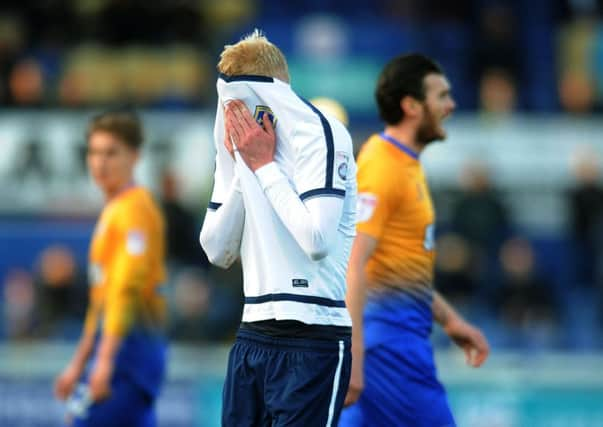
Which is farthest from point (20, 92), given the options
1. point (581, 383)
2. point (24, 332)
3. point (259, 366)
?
point (259, 366)

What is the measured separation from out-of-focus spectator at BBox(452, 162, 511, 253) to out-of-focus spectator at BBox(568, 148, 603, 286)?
94 cm

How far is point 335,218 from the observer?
14.9ft

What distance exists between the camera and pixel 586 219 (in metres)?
15.0

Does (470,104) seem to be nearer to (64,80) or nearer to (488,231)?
(488,231)

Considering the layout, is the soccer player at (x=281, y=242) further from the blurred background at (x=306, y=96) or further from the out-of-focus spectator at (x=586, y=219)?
the out-of-focus spectator at (x=586, y=219)

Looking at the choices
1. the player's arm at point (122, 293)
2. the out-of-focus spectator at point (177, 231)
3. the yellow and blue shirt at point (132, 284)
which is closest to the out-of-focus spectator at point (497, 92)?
the out-of-focus spectator at point (177, 231)

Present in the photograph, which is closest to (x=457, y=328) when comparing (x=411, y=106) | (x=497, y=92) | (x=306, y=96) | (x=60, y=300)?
(x=411, y=106)

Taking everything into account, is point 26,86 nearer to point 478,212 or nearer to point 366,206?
point 478,212

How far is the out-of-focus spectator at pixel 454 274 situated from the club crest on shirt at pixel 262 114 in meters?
9.10

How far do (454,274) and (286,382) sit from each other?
30.7ft

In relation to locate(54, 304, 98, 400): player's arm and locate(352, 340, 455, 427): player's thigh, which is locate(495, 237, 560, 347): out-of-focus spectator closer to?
locate(54, 304, 98, 400): player's arm

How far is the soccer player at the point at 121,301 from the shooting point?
22.9 ft

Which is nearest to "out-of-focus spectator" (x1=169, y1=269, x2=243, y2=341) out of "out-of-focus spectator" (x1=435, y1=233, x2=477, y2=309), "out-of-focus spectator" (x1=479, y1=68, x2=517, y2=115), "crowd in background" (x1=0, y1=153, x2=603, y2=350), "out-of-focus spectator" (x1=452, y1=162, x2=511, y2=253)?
"crowd in background" (x1=0, y1=153, x2=603, y2=350)

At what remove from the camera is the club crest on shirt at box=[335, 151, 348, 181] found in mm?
4586
